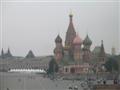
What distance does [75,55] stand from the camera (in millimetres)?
38281

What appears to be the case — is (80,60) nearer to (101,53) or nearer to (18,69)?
(101,53)

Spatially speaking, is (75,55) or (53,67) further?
(75,55)

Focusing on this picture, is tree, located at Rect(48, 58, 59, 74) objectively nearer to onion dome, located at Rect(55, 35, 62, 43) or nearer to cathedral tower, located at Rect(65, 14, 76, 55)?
cathedral tower, located at Rect(65, 14, 76, 55)

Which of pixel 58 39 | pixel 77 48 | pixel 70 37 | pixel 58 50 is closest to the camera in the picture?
pixel 58 50

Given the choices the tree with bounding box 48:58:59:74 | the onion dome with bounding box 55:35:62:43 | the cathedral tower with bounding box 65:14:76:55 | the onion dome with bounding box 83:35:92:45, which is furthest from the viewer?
the onion dome with bounding box 55:35:62:43

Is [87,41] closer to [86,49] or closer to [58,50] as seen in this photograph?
[86,49]

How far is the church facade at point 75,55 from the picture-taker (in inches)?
1431

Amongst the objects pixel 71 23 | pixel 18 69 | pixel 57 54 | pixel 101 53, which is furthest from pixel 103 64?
pixel 18 69

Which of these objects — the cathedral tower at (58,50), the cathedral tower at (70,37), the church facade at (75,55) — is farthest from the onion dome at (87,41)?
the cathedral tower at (58,50)

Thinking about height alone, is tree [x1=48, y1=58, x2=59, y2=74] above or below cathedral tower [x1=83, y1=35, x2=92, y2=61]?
below

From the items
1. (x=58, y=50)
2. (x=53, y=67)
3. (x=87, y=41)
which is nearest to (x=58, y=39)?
(x=58, y=50)

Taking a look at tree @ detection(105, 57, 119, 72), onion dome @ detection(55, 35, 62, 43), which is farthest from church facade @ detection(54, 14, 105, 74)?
tree @ detection(105, 57, 119, 72)

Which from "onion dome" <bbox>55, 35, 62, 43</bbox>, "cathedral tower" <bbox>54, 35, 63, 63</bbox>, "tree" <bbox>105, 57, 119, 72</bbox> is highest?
"onion dome" <bbox>55, 35, 62, 43</bbox>

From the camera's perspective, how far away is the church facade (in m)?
36.3
